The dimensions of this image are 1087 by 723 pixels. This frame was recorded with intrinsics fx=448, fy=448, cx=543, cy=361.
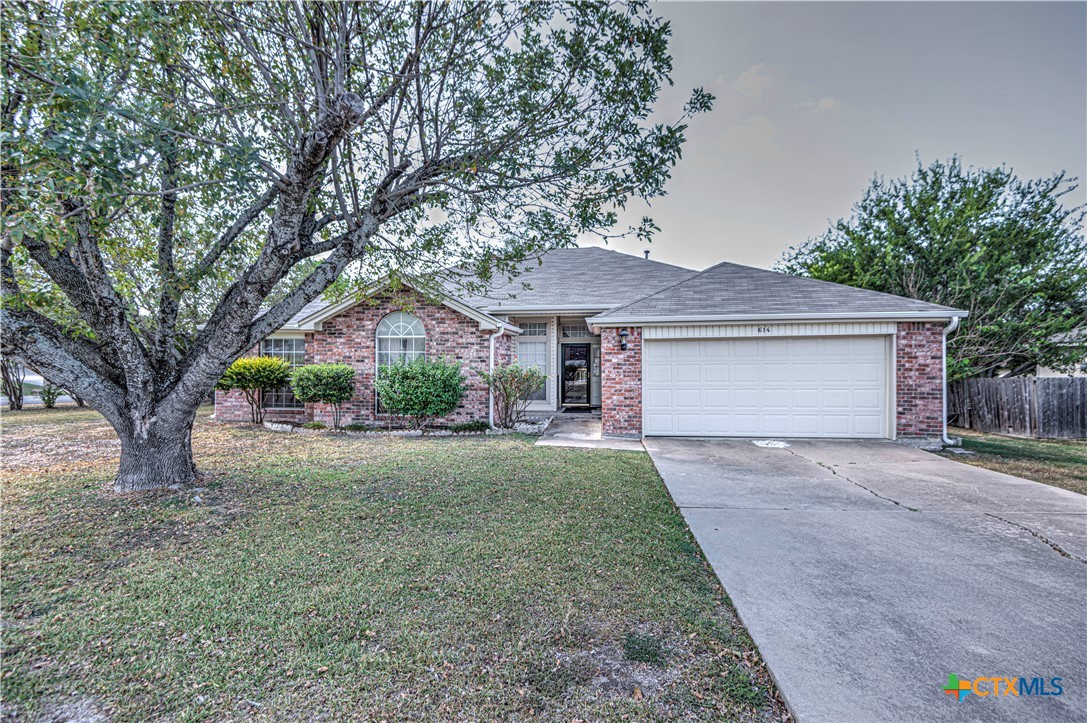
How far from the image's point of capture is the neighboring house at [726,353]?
29.3 ft

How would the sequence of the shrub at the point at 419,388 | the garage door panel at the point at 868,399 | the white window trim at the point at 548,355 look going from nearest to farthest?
the garage door panel at the point at 868,399
the shrub at the point at 419,388
the white window trim at the point at 548,355

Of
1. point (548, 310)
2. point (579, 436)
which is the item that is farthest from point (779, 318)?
point (548, 310)

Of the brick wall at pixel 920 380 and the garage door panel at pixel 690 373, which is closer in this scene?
the brick wall at pixel 920 380

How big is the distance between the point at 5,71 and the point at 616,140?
5.84 m

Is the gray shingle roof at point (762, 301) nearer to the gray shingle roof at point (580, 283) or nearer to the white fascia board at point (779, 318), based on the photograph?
the white fascia board at point (779, 318)

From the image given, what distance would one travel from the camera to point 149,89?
188 inches

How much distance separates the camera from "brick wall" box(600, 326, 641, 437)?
382 inches

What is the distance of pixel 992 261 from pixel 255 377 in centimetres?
1974

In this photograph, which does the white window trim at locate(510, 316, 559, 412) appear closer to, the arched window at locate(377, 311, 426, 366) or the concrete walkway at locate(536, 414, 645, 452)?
the concrete walkway at locate(536, 414, 645, 452)

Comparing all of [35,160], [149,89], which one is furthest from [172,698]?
[149,89]

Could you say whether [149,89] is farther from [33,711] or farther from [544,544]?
[544,544]

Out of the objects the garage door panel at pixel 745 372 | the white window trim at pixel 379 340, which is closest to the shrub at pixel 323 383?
the white window trim at pixel 379 340

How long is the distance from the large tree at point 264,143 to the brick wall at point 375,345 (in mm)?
4892

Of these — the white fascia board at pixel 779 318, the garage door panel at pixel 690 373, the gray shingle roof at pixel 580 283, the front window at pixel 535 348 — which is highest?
the gray shingle roof at pixel 580 283
